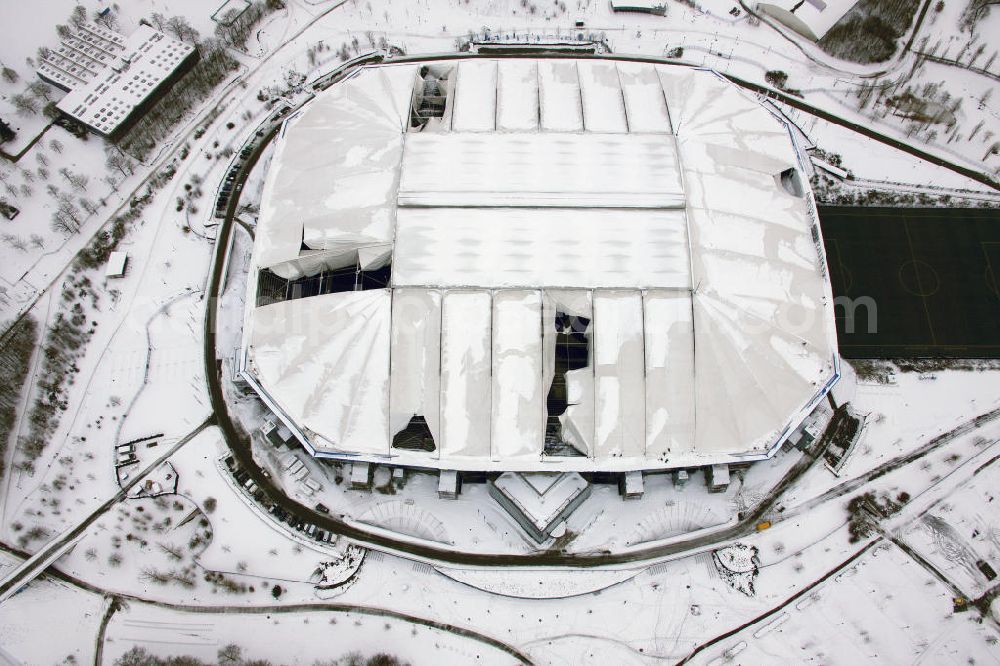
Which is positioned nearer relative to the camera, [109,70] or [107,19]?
[109,70]

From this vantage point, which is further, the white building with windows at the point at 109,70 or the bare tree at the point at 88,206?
the white building with windows at the point at 109,70

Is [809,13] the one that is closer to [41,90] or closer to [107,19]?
[107,19]

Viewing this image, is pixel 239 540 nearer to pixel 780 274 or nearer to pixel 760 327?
pixel 760 327

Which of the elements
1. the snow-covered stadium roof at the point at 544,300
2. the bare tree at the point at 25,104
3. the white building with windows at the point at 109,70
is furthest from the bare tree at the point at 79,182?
the snow-covered stadium roof at the point at 544,300

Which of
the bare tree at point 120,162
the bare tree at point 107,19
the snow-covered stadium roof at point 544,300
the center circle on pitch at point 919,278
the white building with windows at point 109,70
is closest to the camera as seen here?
the snow-covered stadium roof at point 544,300

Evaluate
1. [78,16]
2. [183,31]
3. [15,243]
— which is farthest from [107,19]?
[15,243]

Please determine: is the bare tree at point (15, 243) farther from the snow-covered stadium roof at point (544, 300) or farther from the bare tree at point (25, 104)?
the snow-covered stadium roof at point (544, 300)

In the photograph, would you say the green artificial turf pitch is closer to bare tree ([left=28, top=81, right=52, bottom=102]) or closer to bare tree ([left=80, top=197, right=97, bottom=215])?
bare tree ([left=80, top=197, right=97, bottom=215])
